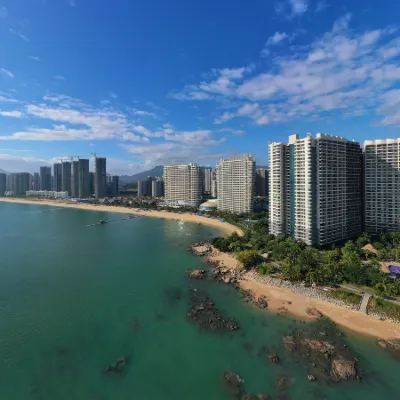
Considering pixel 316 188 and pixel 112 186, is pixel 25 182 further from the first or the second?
pixel 316 188

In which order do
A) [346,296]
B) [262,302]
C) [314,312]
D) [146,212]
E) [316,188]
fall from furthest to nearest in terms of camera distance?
[146,212] < [316,188] < [262,302] < [346,296] < [314,312]

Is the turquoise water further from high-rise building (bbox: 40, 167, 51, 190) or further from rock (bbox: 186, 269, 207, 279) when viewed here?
high-rise building (bbox: 40, 167, 51, 190)

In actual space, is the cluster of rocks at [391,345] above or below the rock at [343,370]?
above

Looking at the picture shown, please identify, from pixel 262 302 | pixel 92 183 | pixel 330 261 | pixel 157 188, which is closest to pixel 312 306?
pixel 262 302

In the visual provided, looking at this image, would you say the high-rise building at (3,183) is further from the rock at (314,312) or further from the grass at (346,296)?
the grass at (346,296)

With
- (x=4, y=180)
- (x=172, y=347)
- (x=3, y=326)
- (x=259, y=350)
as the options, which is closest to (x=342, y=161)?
(x=259, y=350)

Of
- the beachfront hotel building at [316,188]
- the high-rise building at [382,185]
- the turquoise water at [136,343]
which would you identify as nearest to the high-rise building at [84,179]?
the turquoise water at [136,343]

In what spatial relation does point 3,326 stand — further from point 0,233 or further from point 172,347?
point 0,233
